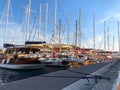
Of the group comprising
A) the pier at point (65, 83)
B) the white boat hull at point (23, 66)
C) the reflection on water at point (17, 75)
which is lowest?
the reflection on water at point (17, 75)

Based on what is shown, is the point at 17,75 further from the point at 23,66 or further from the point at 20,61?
the point at 20,61

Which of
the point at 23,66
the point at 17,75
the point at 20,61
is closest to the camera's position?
the point at 17,75


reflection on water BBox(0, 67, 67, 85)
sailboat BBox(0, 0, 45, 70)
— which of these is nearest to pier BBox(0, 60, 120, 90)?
reflection on water BBox(0, 67, 67, 85)

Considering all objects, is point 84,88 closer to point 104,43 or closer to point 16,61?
point 16,61

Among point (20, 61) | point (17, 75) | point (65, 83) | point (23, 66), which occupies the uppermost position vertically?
point (20, 61)

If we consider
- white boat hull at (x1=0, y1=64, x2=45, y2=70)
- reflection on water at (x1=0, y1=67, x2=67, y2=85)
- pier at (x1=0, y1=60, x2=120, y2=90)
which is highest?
pier at (x1=0, y1=60, x2=120, y2=90)

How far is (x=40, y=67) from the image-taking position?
115 feet

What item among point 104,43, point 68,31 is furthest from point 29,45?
point 104,43

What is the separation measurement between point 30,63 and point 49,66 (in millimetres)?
4728

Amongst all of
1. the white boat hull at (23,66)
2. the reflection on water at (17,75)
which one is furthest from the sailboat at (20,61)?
the reflection on water at (17,75)

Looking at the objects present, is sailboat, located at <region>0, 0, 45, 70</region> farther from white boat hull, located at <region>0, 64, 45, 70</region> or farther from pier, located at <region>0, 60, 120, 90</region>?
pier, located at <region>0, 60, 120, 90</region>

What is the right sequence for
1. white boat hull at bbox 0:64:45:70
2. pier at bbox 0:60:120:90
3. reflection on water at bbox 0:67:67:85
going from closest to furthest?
pier at bbox 0:60:120:90 < reflection on water at bbox 0:67:67:85 < white boat hull at bbox 0:64:45:70

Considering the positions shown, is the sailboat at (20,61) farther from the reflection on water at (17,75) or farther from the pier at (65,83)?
the pier at (65,83)

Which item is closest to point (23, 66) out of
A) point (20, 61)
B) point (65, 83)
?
point (20, 61)
